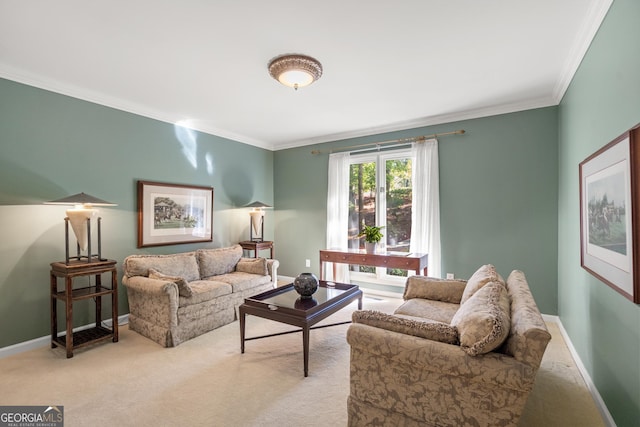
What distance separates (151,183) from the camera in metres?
3.98

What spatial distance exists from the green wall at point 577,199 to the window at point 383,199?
199 cm

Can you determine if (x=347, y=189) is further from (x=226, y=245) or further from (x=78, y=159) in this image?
(x=78, y=159)

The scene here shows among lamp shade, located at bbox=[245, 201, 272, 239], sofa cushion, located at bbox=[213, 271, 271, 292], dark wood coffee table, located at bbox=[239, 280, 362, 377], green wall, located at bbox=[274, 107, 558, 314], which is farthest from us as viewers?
lamp shade, located at bbox=[245, 201, 272, 239]

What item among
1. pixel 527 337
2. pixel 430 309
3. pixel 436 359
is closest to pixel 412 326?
pixel 436 359

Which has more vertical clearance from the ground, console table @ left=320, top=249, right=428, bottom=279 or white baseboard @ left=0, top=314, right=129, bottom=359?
console table @ left=320, top=249, right=428, bottom=279

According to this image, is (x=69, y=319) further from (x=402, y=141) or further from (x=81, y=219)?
(x=402, y=141)

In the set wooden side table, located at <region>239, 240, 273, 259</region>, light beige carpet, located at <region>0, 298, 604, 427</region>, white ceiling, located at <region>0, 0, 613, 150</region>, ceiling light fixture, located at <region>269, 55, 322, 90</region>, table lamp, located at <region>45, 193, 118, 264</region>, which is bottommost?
light beige carpet, located at <region>0, 298, 604, 427</region>

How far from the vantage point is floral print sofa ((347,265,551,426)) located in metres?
1.41

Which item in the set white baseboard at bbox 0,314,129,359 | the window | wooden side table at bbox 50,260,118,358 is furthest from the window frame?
white baseboard at bbox 0,314,129,359

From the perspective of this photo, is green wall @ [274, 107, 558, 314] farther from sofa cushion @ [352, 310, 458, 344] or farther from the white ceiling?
sofa cushion @ [352, 310, 458, 344]

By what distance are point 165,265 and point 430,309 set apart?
2990 mm

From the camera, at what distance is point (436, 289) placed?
3.08 meters

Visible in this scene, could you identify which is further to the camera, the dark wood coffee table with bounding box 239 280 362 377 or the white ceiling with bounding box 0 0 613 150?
the dark wood coffee table with bounding box 239 280 362 377

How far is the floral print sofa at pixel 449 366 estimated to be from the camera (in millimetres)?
1410
